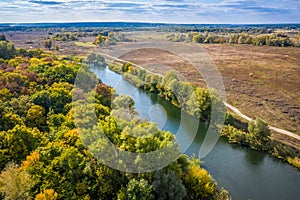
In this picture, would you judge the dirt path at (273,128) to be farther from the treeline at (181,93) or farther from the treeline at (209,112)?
the treeline at (181,93)

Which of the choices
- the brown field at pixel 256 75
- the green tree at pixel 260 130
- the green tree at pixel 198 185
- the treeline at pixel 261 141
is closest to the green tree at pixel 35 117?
the green tree at pixel 198 185

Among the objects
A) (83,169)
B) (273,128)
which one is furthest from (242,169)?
(83,169)

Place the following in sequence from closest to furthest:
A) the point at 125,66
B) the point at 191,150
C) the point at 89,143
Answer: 1. the point at 89,143
2. the point at 191,150
3. the point at 125,66

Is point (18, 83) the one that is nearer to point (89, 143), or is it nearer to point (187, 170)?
point (89, 143)

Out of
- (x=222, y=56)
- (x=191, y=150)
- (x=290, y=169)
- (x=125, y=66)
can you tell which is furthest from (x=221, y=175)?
(x=222, y=56)

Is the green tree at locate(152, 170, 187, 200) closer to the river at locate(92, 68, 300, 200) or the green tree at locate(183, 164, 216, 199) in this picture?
the green tree at locate(183, 164, 216, 199)

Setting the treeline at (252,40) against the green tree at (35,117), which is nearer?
the green tree at (35,117)

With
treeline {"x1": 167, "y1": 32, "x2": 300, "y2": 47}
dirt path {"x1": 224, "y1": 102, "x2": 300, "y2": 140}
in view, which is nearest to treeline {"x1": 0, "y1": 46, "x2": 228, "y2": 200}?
dirt path {"x1": 224, "y1": 102, "x2": 300, "y2": 140}

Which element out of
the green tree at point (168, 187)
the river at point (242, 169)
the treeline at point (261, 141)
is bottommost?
the river at point (242, 169)
